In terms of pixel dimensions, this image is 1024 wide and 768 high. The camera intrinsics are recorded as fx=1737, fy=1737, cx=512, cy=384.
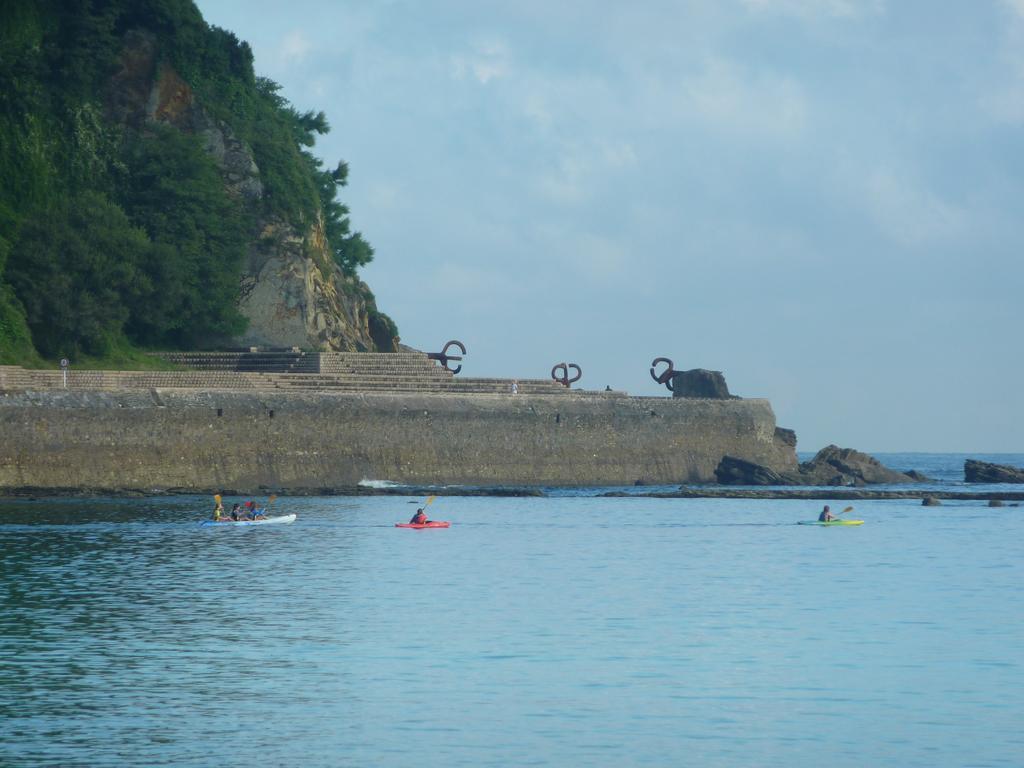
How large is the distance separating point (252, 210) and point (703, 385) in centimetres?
2304

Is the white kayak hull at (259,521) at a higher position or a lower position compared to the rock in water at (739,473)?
lower

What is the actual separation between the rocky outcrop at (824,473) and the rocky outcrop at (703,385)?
15.9ft

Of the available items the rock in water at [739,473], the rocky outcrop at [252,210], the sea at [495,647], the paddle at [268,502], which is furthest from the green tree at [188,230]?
the rock in water at [739,473]

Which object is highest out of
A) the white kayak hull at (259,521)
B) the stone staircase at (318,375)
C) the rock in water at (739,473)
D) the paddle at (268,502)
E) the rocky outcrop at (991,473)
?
the stone staircase at (318,375)

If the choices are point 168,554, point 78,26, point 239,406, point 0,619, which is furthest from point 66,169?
point 0,619

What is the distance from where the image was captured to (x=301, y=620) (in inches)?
1187

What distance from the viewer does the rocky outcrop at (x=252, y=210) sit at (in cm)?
7331

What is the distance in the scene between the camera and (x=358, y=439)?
63969 millimetres

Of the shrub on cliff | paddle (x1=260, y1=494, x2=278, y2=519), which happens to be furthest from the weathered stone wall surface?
the shrub on cliff

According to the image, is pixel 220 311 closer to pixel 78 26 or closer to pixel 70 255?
pixel 70 255

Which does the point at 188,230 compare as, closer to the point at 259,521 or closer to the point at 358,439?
the point at 358,439

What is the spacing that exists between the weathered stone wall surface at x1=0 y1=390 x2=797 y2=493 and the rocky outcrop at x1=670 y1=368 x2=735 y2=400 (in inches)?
104

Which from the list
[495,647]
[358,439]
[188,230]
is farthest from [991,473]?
[495,647]

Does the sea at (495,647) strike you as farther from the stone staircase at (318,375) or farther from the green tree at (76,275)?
the green tree at (76,275)
